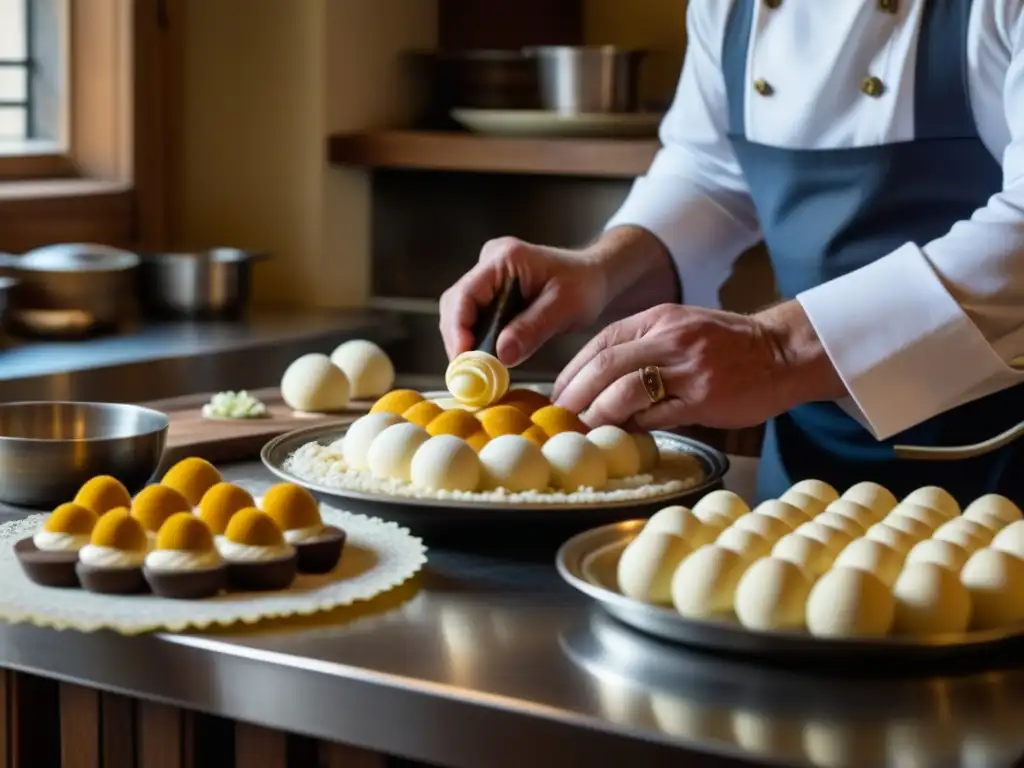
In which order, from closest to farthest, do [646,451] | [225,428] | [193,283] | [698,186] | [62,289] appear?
1. [646,451]
2. [225,428]
3. [698,186]
4. [62,289]
5. [193,283]

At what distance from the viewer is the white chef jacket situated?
1493mm

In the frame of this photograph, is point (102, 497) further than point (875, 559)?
Yes

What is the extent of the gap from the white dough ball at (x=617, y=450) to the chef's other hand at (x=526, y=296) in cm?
26

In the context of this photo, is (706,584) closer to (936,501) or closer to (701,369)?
(936,501)

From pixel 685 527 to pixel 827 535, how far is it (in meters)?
0.09

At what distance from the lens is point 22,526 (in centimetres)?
126

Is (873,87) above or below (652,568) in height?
above

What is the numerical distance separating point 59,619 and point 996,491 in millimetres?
1067

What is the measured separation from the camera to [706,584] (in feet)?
3.33

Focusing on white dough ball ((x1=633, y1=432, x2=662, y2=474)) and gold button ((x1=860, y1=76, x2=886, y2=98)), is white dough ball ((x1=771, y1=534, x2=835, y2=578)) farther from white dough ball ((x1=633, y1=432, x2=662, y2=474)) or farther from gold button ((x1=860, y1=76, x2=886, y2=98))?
gold button ((x1=860, y1=76, x2=886, y2=98))

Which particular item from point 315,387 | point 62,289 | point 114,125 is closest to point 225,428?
point 315,387

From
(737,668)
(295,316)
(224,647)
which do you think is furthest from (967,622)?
(295,316)

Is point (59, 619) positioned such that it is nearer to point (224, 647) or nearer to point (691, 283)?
point (224, 647)

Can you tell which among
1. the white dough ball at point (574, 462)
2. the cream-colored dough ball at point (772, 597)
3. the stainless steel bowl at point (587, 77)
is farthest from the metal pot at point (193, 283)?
the cream-colored dough ball at point (772, 597)
